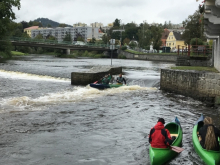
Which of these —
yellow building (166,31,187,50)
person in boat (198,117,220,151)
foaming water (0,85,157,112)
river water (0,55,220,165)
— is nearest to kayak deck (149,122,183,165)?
river water (0,55,220,165)

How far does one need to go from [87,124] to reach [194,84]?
29.6 ft

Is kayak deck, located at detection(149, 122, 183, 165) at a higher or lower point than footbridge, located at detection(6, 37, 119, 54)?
lower

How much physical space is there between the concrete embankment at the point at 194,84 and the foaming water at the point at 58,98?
2.24 metres

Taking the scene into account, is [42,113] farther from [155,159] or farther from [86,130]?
[155,159]

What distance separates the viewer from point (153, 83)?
23.5 metres

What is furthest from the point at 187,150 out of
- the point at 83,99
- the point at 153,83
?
the point at 153,83

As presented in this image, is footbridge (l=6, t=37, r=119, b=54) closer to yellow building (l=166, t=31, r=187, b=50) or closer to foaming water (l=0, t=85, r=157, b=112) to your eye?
yellow building (l=166, t=31, r=187, b=50)

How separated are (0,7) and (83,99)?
38.1 ft

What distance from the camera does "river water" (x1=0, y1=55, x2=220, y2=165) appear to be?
8.47 meters

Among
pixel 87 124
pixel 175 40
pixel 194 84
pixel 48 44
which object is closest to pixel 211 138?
pixel 87 124

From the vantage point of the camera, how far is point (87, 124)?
1176cm

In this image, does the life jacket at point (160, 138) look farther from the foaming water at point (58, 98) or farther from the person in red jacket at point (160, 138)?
the foaming water at point (58, 98)

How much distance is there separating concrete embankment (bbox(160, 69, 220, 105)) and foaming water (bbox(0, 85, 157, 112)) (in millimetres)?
2245

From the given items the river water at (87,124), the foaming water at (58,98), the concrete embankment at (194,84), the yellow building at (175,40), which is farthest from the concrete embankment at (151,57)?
the river water at (87,124)
